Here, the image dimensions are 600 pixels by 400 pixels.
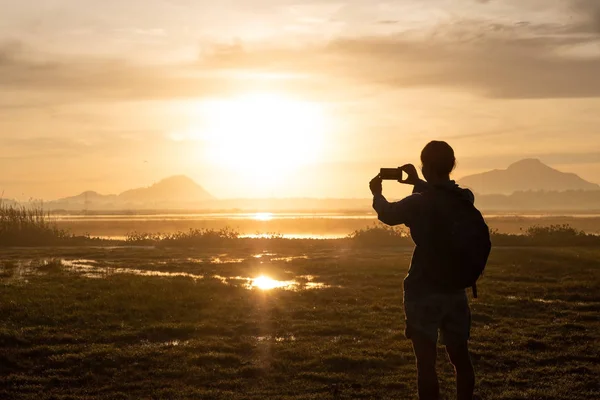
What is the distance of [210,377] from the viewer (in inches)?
459

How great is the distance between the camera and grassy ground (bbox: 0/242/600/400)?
11.0m

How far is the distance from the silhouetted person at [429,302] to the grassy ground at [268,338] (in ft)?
12.7

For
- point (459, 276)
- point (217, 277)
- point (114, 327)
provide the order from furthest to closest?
point (217, 277)
point (114, 327)
point (459, 276)

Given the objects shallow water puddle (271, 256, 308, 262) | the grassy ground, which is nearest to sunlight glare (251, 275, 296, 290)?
the grassy ground

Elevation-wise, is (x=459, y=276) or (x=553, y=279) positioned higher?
(x=459, y=276)

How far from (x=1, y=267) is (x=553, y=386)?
24.5 metres

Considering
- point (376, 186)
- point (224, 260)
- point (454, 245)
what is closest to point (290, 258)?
point (224, 260)

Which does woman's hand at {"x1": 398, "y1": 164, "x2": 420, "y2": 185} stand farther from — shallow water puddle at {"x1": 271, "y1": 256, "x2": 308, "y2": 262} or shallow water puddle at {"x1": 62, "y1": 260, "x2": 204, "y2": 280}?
shallow water puddle at {"x1": 271, "y1": 256, "x2": 308, "y2": 262}

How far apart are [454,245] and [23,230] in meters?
42.7

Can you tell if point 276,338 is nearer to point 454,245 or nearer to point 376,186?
point 376,186

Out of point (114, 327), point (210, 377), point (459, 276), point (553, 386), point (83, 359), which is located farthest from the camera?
point (114, 327)

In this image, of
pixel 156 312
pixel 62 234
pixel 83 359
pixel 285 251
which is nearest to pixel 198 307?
pixel 156 312

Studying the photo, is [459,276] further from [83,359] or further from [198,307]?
[198,307]

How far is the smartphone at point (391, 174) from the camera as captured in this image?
718 cm
